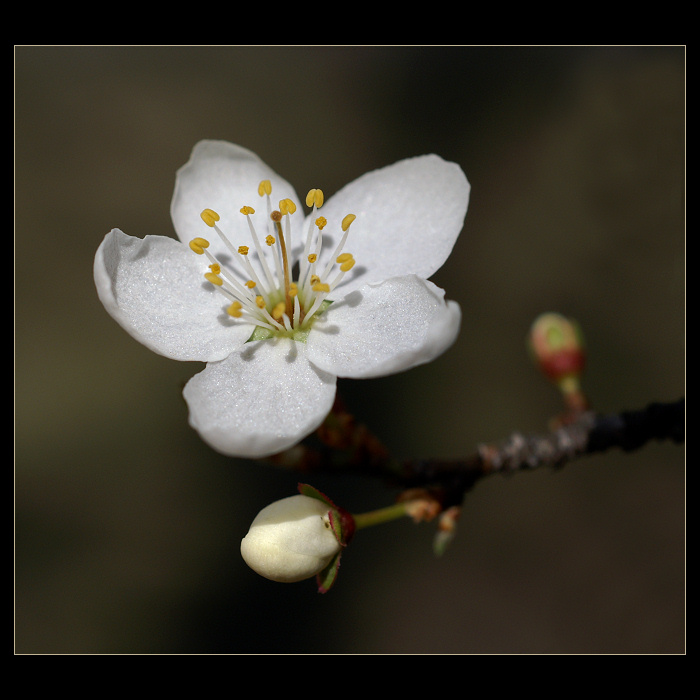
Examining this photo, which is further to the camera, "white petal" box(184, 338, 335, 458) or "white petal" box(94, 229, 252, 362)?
"white petal" box(94, 229, 252, 362)

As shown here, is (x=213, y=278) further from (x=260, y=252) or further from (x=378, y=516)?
(x=378, y=516)

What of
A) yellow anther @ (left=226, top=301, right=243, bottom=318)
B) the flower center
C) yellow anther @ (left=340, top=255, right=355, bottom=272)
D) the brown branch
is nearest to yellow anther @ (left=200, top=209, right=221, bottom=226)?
the flower center

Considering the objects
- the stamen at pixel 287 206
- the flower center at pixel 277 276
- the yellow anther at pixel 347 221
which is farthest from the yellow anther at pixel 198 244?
the yellow anther at pixel 347 221

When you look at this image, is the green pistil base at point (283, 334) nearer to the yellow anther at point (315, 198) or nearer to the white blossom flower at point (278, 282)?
the white blossom flower at point (278, 282)

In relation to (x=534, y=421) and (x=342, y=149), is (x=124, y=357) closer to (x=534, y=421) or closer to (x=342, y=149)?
(x=342, y=149)

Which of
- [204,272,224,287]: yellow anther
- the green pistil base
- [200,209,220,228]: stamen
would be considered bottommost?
the green pistil base

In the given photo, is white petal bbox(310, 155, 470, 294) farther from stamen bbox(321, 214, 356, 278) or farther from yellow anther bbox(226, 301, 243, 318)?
yellow anther bbox(226, 301, 243, 318)
